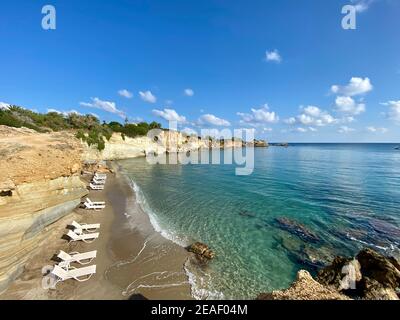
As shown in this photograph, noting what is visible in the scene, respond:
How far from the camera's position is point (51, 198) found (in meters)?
11.8

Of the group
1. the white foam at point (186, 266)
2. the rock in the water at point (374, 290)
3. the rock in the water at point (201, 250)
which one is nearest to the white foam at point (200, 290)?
the white foam at point (186, 266)

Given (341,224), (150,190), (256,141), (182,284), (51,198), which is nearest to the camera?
(182,284)

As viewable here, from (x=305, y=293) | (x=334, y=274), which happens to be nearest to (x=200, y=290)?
(x=305, y=293)

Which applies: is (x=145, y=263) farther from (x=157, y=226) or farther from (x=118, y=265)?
(x=157, y=226)

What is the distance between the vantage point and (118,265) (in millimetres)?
9828

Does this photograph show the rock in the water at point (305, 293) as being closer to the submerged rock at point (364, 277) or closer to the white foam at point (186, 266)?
the submerged rock at point (364, 277)

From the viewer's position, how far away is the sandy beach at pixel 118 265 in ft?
26.4

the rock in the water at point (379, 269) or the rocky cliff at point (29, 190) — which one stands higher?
the rocky cliff at point (29, 190)

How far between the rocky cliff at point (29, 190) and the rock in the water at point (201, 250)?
7477 millimetres

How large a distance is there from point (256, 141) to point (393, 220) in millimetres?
151726

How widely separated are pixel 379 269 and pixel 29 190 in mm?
15359

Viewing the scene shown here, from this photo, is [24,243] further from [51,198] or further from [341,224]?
[341,224]
